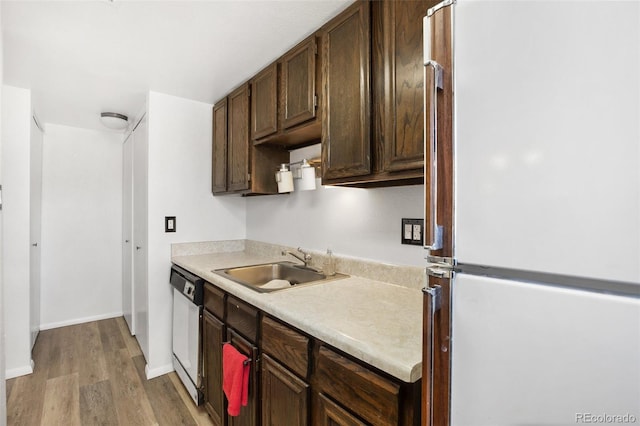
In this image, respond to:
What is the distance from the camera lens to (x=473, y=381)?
1.93 feet

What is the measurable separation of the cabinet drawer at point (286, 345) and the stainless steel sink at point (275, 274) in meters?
0.57

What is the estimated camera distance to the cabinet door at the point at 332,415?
92 centimetres

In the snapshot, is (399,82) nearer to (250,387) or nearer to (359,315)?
(359,315)

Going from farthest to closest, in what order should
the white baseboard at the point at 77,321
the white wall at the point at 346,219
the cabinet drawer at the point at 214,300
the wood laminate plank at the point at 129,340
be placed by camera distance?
the white baseboard at the point at 77,321 < the wood laminate plank at the point at 129,340 < the cabinet drawer at the point at 214,300 < the white wall at the point at 346,219

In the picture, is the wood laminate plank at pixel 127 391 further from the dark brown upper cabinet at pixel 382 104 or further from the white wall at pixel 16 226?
the dark brown upper cabinet at pixel 382 104

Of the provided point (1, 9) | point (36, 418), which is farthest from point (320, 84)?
point (36, 418)

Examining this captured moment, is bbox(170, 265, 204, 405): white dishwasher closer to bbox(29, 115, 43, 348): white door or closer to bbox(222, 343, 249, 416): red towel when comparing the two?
bbox(222, 343, 249, 416): red towel

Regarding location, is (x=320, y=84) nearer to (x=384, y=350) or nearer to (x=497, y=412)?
(x=384, y=350)

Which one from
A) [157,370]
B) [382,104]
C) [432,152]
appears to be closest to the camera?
[432,152]

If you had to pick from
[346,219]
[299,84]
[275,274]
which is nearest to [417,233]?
[346,219]

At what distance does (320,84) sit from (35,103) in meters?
2.78

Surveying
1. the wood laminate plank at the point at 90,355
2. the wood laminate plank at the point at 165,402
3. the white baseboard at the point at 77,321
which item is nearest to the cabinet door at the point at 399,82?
the wood laminate plank at the point at 165,402

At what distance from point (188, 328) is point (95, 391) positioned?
0.84m

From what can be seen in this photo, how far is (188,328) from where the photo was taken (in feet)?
7.05
